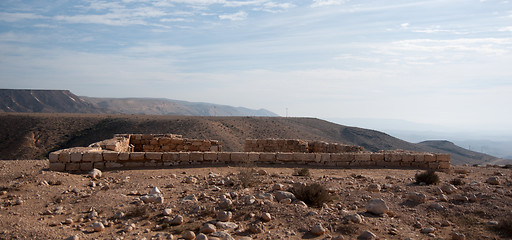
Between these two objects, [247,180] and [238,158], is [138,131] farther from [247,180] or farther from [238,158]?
[247,180]

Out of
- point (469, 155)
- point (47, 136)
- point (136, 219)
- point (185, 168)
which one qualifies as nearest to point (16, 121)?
point (47, 136)

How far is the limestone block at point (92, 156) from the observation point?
8958mm

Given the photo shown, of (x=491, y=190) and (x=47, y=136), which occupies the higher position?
(x=491, y=190)

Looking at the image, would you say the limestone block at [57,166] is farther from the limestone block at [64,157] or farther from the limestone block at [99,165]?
the limestone block at [99,165]

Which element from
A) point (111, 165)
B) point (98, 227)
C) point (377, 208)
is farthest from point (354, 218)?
point (111, 165)

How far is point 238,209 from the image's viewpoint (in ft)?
18.7

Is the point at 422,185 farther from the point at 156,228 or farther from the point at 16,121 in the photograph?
the point at 16,121

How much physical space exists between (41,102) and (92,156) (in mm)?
90580

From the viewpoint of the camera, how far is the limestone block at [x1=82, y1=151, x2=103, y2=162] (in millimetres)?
8958

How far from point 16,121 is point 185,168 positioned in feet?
136

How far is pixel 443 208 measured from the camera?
6043 mm

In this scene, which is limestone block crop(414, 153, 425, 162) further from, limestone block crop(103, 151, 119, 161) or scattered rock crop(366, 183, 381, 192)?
limestone block crop(103, 151, 119, 161)

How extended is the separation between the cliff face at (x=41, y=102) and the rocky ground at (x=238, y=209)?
8677 centimetres

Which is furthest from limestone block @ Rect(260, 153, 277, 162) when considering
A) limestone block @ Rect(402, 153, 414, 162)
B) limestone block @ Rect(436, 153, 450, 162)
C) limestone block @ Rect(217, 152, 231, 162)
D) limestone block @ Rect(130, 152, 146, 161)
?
limestone block @ Rect(436, 153, 450, 162)
